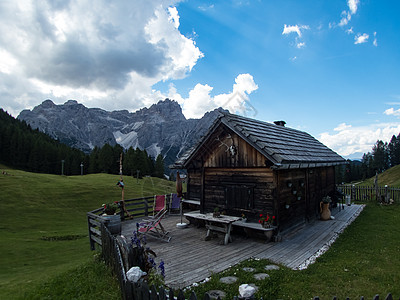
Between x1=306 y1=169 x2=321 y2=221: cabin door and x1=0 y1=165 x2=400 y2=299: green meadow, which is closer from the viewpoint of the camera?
x1=0 y1=165 x2=400 y2=299: green meadow

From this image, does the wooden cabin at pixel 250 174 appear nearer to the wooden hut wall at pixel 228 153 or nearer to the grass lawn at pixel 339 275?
the wooden hut wall at pixel 228 153

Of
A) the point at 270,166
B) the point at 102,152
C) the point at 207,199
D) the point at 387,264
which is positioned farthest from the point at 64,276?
the point at 102,152

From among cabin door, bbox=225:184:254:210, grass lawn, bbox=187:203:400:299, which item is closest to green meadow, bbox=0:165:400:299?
grass lawn, bbox=187:203:400:299

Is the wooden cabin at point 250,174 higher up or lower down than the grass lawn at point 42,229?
higher up

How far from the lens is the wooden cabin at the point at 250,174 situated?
992cm

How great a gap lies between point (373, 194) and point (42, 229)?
27.8 m

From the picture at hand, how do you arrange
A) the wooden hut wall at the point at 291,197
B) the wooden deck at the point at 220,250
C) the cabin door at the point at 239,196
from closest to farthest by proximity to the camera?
the wooden deck at the point at 220,250
the wooden hut wall at the point at 291,197
the cabin door at the point at 239,196

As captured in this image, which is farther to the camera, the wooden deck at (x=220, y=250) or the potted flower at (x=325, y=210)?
the potted flower at (x=325, y=210)

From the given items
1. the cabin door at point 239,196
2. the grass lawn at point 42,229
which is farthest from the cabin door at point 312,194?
the grass lawn at point 42,229

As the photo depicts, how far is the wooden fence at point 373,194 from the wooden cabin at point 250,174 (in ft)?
31.0

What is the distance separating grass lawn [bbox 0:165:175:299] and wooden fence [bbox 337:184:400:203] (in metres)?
21.0

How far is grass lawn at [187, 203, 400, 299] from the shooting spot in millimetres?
5520

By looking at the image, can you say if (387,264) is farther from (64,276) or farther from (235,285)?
(64,276)

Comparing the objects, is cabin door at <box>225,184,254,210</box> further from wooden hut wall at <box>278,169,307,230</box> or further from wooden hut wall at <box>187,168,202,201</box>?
wooden hut wall at <box>187,168,202,201</box>
